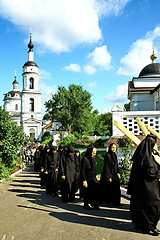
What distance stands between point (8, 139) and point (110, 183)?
7.63 metres

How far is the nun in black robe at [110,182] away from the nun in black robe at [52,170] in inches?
81.0

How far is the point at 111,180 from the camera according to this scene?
260 inches

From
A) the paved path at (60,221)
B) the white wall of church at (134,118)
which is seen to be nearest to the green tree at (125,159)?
the paved path at (60,221)

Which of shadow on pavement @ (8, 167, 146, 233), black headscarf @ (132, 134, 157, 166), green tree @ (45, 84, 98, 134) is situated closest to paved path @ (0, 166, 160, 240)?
shadow on pavement @ (8, 167, 146, 233)

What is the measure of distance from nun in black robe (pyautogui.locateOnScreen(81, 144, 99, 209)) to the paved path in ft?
0.99

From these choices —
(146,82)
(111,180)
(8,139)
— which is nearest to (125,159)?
(111,180)

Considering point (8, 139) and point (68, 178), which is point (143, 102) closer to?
point (8, 139)

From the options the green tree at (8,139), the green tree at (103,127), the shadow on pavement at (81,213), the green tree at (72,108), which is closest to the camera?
the shadow on pavement at (81,213)

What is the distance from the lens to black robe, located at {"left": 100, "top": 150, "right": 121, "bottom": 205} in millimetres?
6598

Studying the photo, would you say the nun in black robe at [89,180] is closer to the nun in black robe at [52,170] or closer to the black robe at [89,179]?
the black robe at [89,179]

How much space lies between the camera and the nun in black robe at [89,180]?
6414 millimetres

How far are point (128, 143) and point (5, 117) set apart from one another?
25.5 feet

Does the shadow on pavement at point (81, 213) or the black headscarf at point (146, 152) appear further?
the shadow on pavement at point (81, 213)

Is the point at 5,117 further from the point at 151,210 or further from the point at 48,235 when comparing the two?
the point at 151,210
